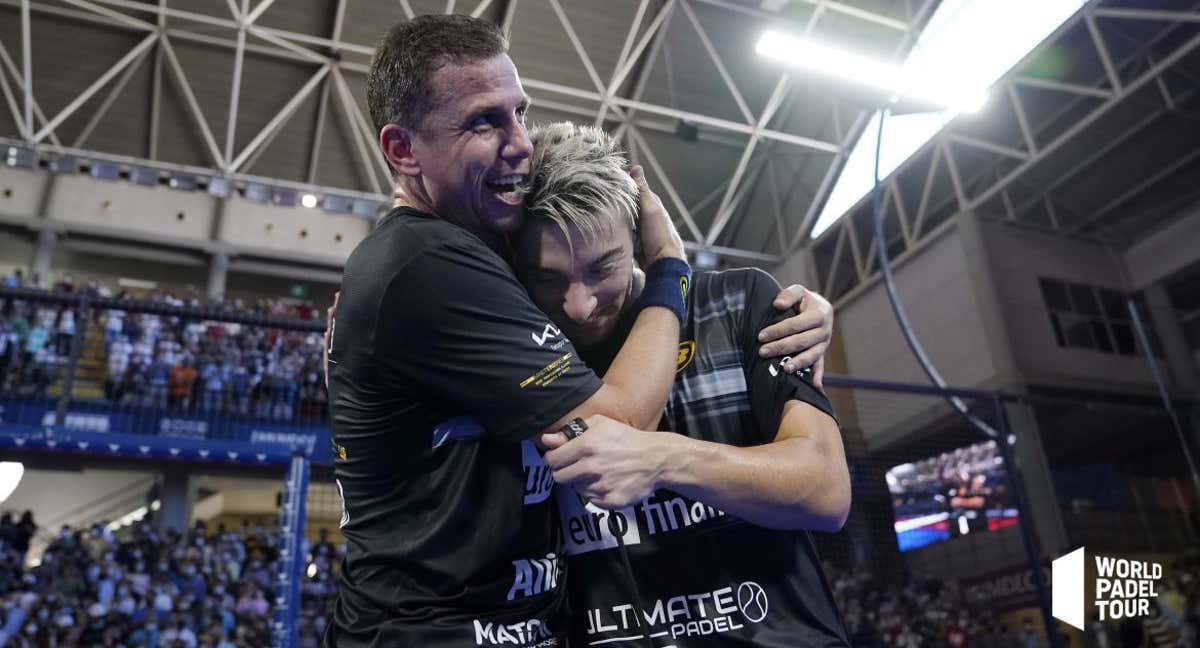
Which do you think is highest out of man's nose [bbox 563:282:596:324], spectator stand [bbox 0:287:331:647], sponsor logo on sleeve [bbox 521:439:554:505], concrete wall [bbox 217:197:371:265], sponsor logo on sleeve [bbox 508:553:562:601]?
concrete wall [bbox 217:197:371:265]

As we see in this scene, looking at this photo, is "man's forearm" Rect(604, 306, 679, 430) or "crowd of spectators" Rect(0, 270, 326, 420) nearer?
"man's forearm" Rect(604, 306, 679, 430)

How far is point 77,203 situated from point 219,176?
3.62m

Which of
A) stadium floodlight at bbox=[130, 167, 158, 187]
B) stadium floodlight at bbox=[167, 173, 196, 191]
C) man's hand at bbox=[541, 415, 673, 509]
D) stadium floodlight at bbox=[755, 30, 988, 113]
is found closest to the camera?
man's hand at bbox=[541, 415, 673, 509]

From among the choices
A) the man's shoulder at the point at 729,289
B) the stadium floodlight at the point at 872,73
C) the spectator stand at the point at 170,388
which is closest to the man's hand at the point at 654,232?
the man's shoulder at the point at 729,289

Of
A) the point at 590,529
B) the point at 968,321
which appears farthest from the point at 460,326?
the point at 968,321

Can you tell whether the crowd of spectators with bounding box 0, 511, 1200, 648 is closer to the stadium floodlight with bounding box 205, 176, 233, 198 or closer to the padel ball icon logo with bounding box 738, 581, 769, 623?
the padel ball icon logo with bounding box 738, 581, 769, 623

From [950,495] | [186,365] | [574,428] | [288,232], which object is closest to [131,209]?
[288,232]

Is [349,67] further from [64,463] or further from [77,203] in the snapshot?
[64,463]

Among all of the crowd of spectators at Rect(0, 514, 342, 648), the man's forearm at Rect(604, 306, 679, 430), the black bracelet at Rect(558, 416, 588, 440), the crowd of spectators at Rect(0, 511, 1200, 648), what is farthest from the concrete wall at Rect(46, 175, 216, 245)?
the black bracelet at Rect(558, 416, 588, 440)

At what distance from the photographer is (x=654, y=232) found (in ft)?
6.00

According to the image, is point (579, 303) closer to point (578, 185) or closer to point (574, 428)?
point (578, 185)

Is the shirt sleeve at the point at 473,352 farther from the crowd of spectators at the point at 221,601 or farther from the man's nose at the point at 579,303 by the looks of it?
the crowd of spectators at the point at 221,601

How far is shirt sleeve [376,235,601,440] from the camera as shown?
54.6 inches

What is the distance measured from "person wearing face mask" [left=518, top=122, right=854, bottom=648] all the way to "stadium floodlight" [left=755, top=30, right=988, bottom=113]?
4248 millimetres
